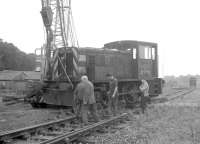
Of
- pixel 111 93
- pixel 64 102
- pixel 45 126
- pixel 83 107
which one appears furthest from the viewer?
pixel 64 102

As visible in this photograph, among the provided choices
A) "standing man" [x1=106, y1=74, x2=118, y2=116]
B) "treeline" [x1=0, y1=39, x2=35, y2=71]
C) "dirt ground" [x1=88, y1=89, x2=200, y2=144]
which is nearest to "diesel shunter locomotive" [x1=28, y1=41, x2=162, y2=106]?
"standing man" [x1=106, y1=74, x2=118, y2=116]

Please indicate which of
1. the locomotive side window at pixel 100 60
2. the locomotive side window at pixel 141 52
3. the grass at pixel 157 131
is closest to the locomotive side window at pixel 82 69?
the locomotive side window at pixel 100 60

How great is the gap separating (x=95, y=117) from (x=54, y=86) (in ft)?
13.0

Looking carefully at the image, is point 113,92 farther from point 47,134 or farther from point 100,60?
point 47,134

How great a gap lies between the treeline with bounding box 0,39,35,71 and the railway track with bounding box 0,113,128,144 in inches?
2108

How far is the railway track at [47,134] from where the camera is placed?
6.70m

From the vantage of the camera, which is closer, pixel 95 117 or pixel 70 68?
pixel 95 117

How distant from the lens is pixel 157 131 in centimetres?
812

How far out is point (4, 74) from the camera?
48.3 metres

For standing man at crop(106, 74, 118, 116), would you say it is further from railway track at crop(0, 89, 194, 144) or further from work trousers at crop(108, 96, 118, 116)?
railway track at crop(0, 89, 194, 144)

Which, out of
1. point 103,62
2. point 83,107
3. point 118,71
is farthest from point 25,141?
point 118,71

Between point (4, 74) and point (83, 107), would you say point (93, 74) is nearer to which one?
point (83, 107)

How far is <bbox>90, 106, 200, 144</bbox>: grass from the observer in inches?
278

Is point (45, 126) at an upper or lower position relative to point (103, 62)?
lower
